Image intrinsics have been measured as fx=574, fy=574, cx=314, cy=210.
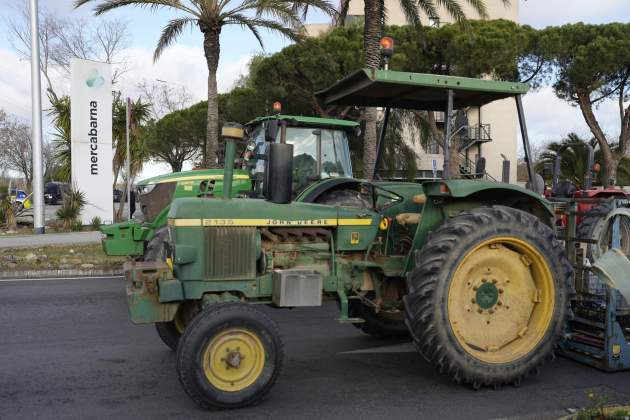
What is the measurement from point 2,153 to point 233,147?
5189 centimetres

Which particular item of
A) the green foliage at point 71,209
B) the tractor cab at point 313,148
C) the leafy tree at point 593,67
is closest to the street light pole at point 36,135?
the green foliage at point 71,209

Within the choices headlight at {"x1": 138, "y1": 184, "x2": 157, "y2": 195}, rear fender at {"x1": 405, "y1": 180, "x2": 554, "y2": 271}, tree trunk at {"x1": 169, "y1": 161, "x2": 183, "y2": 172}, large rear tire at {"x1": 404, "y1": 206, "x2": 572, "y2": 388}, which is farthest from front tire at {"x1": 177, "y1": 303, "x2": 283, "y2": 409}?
tree trunk at {"x1": 169, "y1": 161, "x2": 183, "y2": 172}

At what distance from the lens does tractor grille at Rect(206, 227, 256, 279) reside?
14.4 feet

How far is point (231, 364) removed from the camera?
4.00 metres

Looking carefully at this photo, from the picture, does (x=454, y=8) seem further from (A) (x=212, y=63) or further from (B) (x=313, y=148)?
(B) (x=313, y=148)

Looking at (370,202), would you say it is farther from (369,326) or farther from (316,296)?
(316,296)

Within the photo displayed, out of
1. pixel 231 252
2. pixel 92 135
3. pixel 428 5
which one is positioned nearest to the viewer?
pixel 231 252

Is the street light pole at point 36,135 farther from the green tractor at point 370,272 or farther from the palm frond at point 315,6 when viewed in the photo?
the green tractor at point 370,272

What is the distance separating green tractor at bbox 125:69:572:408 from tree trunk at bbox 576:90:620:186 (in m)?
21.3

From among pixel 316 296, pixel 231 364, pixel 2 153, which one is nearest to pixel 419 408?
pixel 316 296

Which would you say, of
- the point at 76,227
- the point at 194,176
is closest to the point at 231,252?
the point at 194,176

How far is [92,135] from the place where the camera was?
727 inches

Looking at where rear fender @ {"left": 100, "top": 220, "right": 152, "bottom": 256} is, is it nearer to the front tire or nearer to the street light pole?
the front tire

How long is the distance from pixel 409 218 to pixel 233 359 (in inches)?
77.7
